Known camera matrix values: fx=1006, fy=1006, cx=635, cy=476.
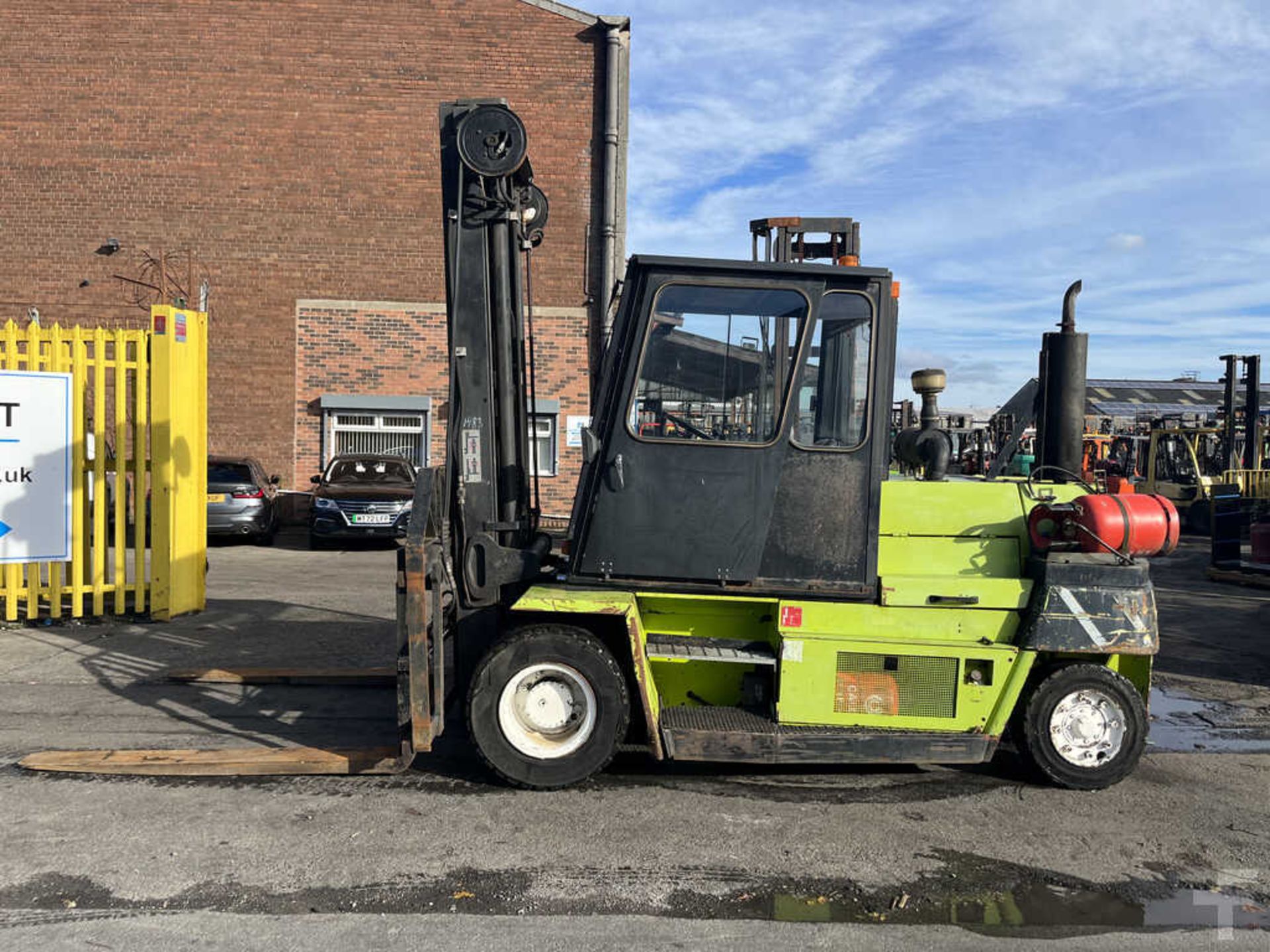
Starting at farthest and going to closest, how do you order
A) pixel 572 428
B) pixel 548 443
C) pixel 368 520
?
pixel 548 443
pixel 572 428
pixel 368 520

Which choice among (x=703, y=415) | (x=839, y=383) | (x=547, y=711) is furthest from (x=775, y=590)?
(x=547, y=711)

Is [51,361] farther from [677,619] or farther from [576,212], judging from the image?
[576,212]

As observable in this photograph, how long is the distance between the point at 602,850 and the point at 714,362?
2371mm

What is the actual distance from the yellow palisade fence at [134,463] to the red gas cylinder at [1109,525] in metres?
7.22

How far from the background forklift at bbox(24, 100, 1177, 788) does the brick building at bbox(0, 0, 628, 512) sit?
13748 millimetres

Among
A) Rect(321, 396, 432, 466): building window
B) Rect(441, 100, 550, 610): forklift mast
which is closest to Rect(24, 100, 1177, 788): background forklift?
Rect(441, 100, 550, 610): forklift mast

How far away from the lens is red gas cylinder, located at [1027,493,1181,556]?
517 centimetres

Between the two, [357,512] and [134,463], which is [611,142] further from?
[134,463]

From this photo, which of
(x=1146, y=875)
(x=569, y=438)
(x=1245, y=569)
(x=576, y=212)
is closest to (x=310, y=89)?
(x=576, y=212)

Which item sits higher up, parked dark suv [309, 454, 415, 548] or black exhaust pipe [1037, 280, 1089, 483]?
black exhaust pipe [1037, 280, 1089, 483]

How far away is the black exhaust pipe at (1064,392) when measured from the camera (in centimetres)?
559

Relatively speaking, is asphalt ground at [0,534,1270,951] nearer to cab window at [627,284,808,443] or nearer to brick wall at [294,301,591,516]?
cab window at [627,284,808,443]

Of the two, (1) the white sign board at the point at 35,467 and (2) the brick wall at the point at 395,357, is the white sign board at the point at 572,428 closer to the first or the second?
(2) the brick wall at the point at 395,357

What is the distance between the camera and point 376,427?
1920 cm
